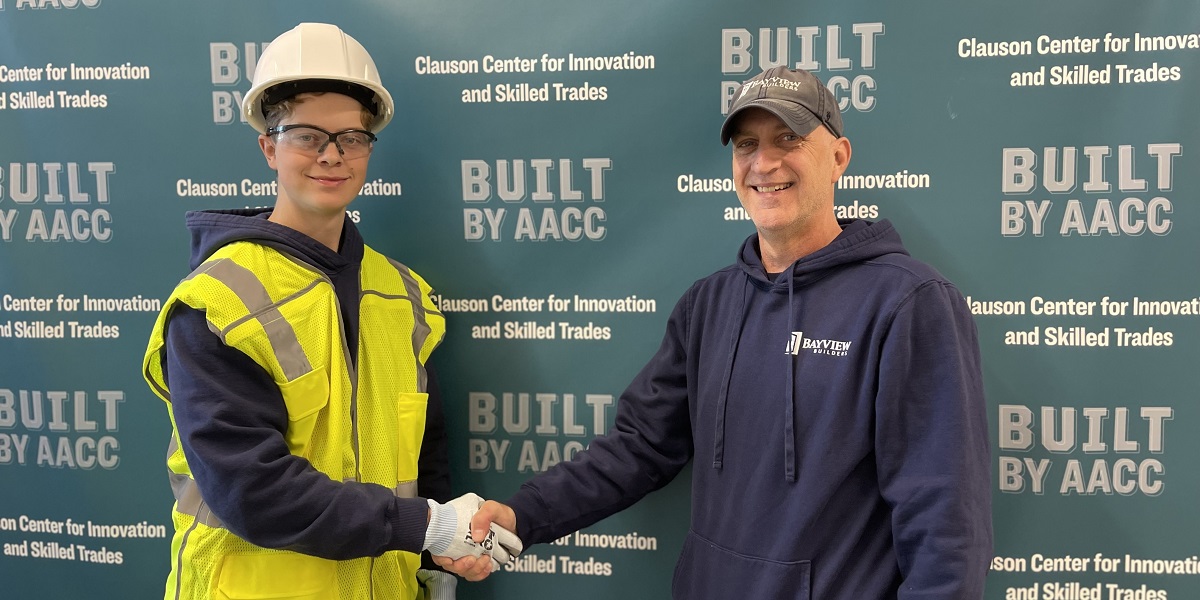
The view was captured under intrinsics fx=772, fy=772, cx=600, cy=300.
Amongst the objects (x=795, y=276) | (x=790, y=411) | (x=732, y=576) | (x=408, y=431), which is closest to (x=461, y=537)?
(x=408, y=431)

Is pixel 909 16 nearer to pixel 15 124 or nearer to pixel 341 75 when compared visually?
pixel 341 75

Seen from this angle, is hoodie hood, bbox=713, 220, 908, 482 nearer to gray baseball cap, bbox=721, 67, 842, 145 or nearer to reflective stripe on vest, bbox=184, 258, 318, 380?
gray baseball cap, bbox=721, 67, 842, 145

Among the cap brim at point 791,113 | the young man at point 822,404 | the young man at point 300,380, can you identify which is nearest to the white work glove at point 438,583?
the young man at point 300,380

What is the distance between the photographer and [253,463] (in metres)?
1.39

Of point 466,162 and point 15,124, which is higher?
point 15,124

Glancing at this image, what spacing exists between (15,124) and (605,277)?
1.62m

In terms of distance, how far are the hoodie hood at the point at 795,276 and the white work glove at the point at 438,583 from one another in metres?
0.78

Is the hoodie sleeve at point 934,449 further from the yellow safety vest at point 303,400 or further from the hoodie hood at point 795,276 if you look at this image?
the yellow safety vest at point 303,400

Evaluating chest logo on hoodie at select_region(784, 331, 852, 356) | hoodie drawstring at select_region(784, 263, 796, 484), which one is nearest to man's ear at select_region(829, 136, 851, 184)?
hoodie drawstring at select_region(784, 263, 796, 484)

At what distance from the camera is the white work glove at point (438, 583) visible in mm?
1887

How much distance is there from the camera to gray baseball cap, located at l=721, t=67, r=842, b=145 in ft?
4.69

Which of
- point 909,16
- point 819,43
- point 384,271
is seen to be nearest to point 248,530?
point 384,271

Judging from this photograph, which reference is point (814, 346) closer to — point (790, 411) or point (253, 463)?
point (790, 411)

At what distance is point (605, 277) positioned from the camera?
1949 millimetres
